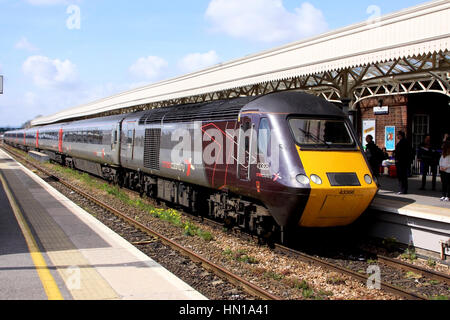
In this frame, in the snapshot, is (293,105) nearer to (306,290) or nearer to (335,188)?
(335,188)

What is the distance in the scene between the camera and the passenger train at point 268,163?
779cm

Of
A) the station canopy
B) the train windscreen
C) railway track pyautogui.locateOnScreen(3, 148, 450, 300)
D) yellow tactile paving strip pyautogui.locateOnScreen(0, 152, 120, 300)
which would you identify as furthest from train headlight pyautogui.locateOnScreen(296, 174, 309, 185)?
the station canopy

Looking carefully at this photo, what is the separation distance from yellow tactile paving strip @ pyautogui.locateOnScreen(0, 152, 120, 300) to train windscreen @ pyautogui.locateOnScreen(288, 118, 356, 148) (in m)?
4.26

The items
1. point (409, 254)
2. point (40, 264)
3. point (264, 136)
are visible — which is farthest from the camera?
point (264, 136)

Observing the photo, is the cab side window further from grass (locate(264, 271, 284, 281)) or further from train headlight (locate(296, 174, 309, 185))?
grass (locate(264, 271, 284, 281))

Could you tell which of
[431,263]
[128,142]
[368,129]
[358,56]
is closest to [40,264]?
[431,263]

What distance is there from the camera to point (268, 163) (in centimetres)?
819

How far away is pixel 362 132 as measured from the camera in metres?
22.0

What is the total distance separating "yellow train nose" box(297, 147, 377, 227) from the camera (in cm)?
766

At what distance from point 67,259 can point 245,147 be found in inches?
155

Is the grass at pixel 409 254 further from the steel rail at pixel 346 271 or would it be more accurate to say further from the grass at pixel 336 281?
the grass at pixel 336 281

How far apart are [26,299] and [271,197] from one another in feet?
14.4
